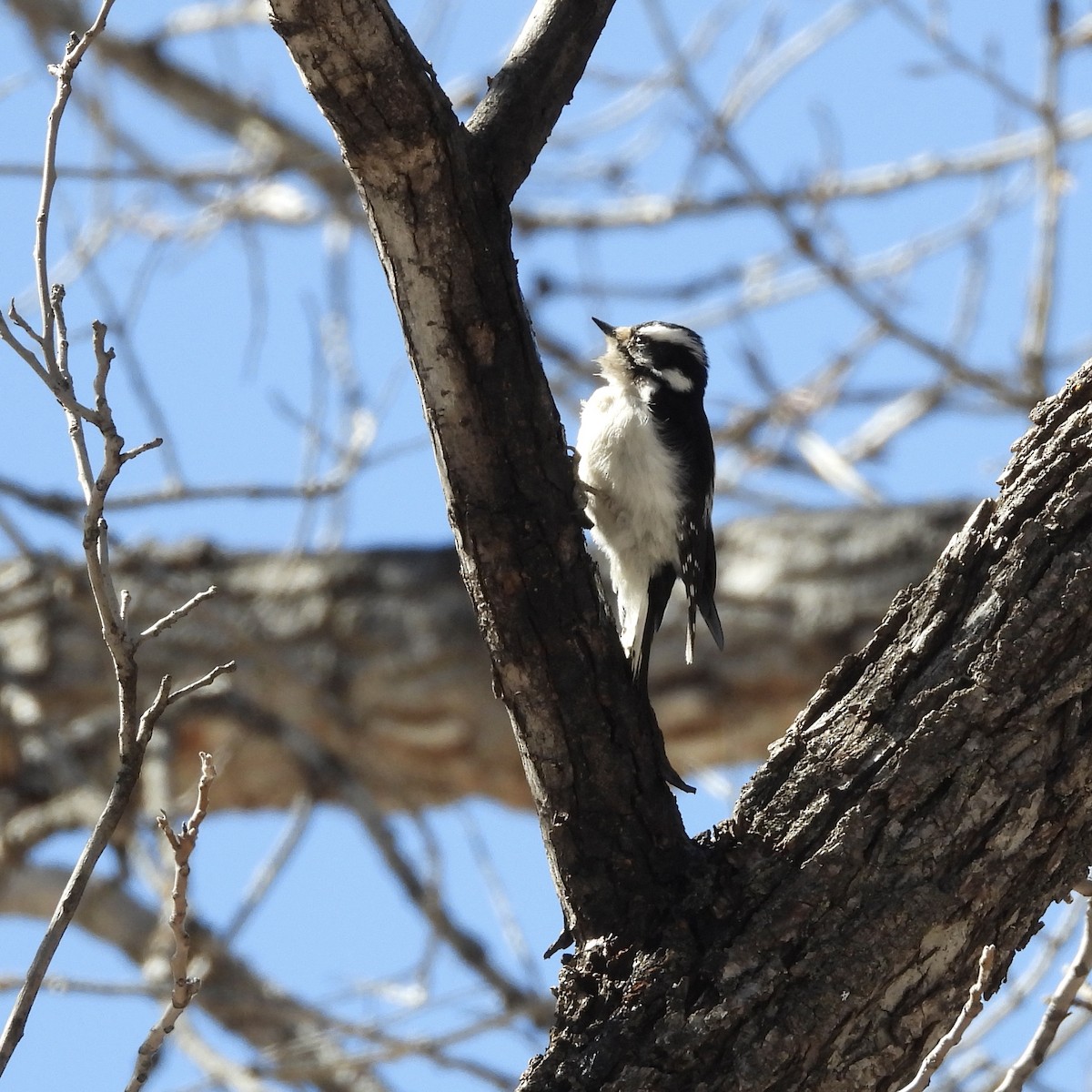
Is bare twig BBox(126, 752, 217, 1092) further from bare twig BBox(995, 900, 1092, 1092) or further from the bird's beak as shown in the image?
the bird's beak

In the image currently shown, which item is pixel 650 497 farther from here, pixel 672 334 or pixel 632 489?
pixel 672 334

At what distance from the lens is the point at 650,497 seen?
4645mm

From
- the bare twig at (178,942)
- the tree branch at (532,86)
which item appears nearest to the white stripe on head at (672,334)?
the tree branch at (532,86)

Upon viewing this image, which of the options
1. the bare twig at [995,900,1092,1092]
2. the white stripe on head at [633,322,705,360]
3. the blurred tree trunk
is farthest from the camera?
the white stripe on head at [633,322,705,360]

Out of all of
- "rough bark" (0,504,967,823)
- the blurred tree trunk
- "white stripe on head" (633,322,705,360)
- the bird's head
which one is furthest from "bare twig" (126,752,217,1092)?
"rough bark" (0,504,967,823)

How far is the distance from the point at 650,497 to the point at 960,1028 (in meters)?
2.39

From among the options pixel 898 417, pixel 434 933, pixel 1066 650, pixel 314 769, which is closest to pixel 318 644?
pixel 314 769

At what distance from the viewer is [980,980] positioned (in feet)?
8.32

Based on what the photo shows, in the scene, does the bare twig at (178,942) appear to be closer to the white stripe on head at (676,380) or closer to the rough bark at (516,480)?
the rough bark at (516,480)

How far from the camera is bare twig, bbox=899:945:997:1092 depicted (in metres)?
2.39

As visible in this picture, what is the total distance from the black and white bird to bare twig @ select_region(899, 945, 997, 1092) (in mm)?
1961

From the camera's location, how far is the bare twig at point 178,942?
2.30 meters

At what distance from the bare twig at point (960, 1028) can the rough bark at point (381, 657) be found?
13.5 feet

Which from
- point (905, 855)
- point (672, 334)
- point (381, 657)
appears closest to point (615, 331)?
point (672, 334)
